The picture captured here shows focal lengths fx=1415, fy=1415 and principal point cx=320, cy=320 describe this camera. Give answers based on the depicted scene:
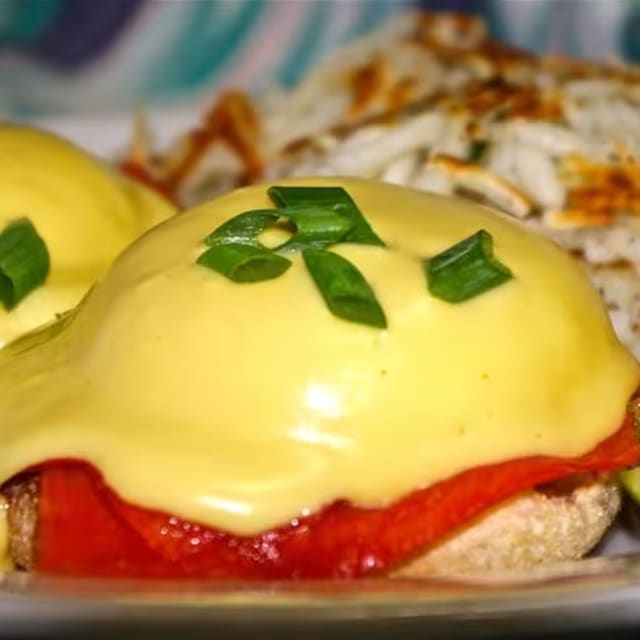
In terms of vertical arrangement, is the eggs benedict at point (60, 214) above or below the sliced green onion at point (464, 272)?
above

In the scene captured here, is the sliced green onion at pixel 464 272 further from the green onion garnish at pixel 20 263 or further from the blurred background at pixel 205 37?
the blurred background at pixel 205 37

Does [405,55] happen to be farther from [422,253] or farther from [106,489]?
[106,489]

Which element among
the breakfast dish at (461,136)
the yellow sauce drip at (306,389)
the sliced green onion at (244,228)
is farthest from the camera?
the breakfast dish at (461,136)

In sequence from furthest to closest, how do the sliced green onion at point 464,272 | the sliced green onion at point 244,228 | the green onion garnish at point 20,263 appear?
the green onion garnish at point 20,263, the sliced green onion at point 244,228, the sliced green onion at point 464,272

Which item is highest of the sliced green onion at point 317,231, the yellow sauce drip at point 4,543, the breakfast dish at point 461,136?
the sliced green onion at point 317,231

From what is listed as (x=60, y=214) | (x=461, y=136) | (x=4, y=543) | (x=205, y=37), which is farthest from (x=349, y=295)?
(x=205, y=37)

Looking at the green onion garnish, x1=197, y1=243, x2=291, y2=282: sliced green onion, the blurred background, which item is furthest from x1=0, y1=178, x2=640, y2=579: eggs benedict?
the blurred background

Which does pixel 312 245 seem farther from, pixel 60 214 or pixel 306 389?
pixel 60 214

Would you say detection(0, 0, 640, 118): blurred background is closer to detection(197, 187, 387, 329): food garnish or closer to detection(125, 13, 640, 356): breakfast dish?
detection(125, 13, 640, 356): breakfast dish

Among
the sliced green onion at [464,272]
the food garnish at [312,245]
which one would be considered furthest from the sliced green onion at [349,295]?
the sliced green onion at [464,272]
